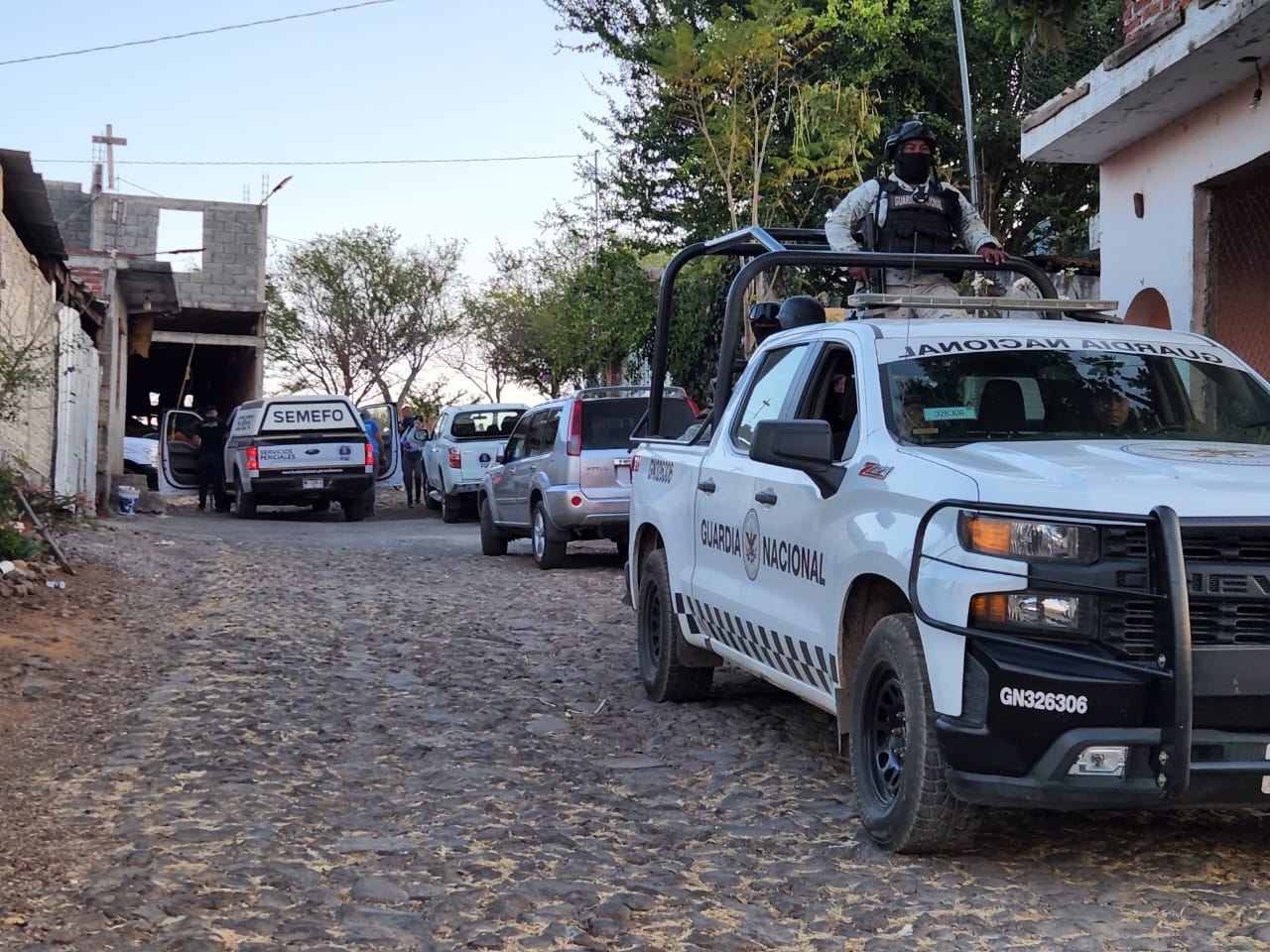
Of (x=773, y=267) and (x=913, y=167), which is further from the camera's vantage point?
(x=913, y=167)

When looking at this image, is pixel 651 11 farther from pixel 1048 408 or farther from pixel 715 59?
pixel 1048 408

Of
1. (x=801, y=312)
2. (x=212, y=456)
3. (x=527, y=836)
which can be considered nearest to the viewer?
(x=527, y=836)

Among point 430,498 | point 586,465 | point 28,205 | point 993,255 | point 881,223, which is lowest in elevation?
point 430,498

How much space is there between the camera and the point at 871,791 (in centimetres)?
500

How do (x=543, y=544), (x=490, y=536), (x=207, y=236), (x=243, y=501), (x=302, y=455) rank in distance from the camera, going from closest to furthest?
(x=543, y=544), (x=490, y=536), (x=302, y=455), (x=243, y=501), (x=207, y=236)

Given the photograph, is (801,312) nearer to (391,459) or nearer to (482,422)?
(482,422)

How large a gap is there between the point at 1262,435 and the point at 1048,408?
804 mm

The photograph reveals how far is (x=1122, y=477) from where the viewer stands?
438 cm

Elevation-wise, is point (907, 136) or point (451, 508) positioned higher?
point (907, 136)

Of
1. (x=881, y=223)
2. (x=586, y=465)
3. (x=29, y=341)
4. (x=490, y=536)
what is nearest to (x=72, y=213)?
(x=29, y=341)

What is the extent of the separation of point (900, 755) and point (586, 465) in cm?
940

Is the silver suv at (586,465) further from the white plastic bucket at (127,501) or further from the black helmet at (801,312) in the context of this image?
the white plastic bucket at (127,501)

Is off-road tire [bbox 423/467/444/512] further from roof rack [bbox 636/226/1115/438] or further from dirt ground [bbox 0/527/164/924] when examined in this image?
roof rack [bbox 636/226/1115/438]

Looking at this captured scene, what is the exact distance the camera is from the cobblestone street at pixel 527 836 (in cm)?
420
